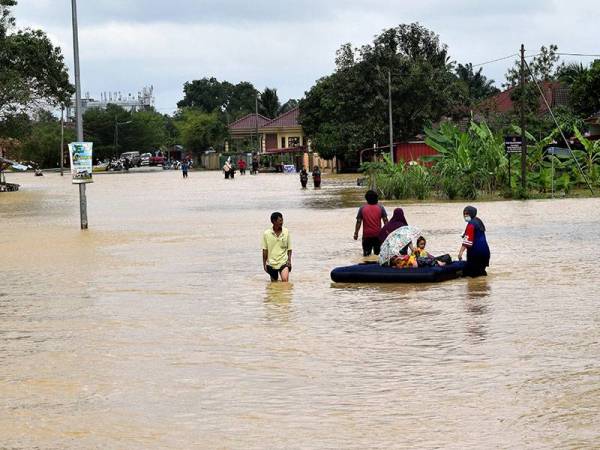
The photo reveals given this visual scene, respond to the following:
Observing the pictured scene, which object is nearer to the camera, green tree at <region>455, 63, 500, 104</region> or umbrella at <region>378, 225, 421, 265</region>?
umbrella at <region>378, 225, 421, 265</region>

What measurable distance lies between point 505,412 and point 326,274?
Result: 412 inches

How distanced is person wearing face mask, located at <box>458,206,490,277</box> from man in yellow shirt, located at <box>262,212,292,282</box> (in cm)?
275

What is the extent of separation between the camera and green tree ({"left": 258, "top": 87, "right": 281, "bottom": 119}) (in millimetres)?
154625

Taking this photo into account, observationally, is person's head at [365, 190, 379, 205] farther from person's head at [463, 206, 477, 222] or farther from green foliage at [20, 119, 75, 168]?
green foliage at [20, 119, 75, 168]

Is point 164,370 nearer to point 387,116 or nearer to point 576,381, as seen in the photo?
point 576,381

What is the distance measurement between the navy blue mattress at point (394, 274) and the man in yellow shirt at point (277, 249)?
0.78 meters

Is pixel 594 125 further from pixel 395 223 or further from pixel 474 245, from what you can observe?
pixel 474 245

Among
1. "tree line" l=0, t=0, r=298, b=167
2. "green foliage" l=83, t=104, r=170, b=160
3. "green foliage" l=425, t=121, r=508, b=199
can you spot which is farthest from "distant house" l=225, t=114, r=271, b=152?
"green foliage" l=425, t=121, r=508, b=199

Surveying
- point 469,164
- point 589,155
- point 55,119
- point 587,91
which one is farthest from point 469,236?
point 55,119

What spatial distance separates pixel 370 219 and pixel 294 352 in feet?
29.5

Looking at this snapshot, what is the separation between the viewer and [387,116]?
79.5m

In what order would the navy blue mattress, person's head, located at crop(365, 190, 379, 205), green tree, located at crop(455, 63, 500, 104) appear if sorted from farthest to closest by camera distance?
green tree, located at crop(455, 63, 500, 104), person's head, located at crop(365, 190, 379, 205), the navy blue mattress

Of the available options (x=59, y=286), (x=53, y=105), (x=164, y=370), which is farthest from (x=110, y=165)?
(x=164, y=370)

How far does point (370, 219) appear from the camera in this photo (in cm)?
2078
